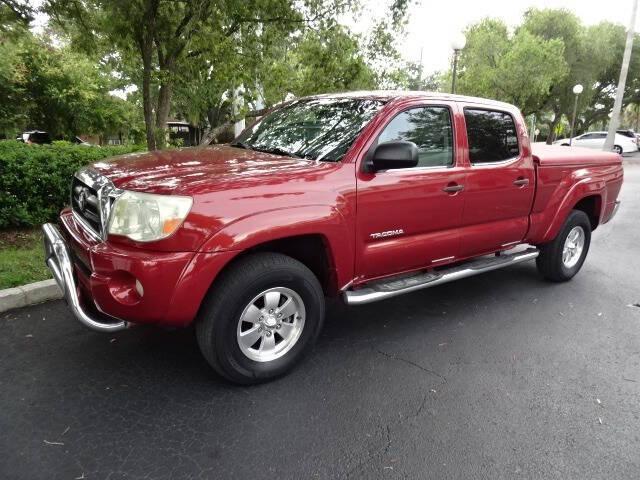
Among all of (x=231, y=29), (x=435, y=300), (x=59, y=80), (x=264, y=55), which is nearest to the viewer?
(x=435, y=300)

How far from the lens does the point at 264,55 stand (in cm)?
796

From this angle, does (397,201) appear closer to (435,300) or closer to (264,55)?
(435,300)

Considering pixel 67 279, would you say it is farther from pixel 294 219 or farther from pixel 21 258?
pixel 21 258

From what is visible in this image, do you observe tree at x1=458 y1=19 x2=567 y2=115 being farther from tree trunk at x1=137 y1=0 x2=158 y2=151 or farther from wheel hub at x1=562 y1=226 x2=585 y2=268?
wheel hub at x1=562 y1=226 x2=585 y2=268

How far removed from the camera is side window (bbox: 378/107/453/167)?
3.46m

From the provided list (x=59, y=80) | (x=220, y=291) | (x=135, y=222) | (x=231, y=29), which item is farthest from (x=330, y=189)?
(x=59, y=80)

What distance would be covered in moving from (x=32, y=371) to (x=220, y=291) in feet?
4.71

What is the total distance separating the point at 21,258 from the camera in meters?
4.66

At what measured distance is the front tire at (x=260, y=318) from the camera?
8.92 ft

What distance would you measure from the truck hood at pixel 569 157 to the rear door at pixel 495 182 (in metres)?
0.26

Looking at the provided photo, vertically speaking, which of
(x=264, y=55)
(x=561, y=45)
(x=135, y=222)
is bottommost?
(x=135, y=222)

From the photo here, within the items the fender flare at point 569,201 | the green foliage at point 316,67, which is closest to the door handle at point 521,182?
the fender flare at point 569,201

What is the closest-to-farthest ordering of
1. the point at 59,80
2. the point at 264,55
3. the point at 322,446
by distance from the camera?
1. the point at 322,446
2. the point at 264,55
3. the point at 59,80

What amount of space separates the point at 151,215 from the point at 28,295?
223cm
